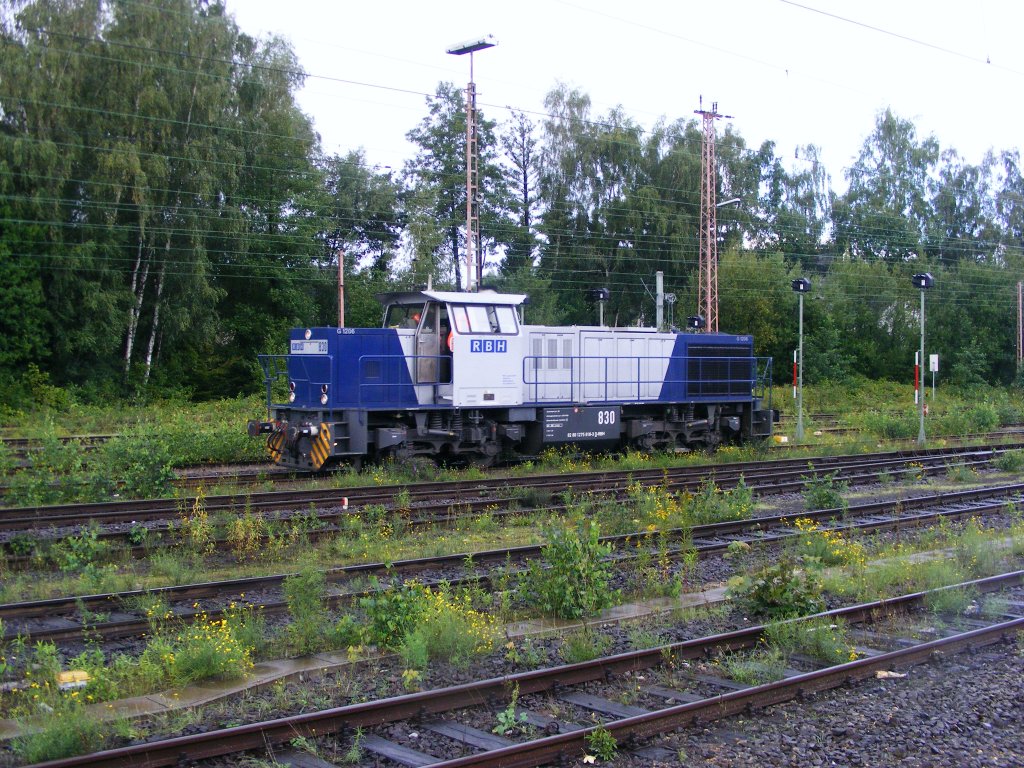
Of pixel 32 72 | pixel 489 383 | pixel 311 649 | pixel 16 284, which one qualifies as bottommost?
pixel 311 649

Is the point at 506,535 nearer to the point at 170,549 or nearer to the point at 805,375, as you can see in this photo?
the point at 170,549

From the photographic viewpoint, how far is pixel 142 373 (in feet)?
109

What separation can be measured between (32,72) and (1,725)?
30.9 meters

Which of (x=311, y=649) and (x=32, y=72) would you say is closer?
(x=311, y=649)

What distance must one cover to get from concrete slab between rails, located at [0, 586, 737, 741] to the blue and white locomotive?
833 centimetres

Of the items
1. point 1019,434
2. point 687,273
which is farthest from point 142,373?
point 1019,434

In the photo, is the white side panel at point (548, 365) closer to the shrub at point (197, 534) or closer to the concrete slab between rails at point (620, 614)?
the shrub at point (197, 534)

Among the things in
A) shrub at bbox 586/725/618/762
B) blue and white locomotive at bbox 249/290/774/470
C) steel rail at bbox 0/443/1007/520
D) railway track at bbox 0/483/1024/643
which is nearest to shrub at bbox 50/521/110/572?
railway track at bbox 0/483/1024/643

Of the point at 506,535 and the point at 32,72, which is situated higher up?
the point at 32,72

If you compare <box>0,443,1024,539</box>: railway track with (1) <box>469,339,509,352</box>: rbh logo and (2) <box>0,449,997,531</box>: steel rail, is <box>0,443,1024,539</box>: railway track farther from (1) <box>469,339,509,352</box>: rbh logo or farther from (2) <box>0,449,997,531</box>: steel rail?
(1) <box>469,339,509,352</box>: rbh logo

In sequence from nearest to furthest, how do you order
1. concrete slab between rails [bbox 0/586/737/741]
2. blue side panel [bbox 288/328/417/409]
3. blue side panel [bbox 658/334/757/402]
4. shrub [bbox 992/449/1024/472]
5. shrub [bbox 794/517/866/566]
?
concrete slab between rails [bbox 0/586/737/741] → shrub [bbox 794/517/866/566] → blue side panel [bbox 288/328/417/409] → shrub [bbox 992/449/1024/472] → blue side panel [bbox 658/334/757/402]

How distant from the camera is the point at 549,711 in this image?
6.07 metres

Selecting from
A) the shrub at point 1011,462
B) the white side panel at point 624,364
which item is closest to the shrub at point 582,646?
the white side panel at point 624,364

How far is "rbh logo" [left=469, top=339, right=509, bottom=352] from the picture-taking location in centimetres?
1716
